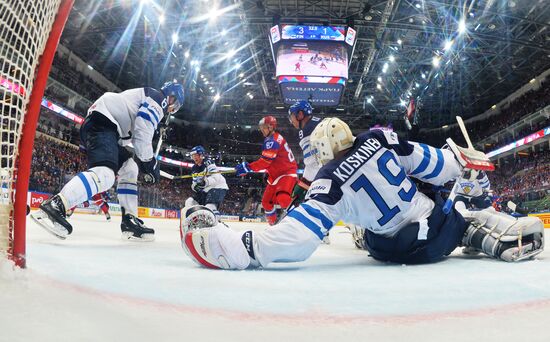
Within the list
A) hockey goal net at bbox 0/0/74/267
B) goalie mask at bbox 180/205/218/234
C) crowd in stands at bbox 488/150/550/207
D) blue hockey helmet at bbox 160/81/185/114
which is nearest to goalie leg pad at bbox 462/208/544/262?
goalie mask at bbox 180/205/218/234

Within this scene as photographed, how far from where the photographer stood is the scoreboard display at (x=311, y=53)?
1388 cm

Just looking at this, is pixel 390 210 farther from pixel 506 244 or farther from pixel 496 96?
pixel 496 96

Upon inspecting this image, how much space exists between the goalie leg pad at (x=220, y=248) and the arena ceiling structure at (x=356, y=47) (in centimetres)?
1325

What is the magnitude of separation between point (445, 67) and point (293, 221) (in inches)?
769

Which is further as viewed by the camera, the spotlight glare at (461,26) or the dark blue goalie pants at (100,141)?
the spotlight glare at (461,26)

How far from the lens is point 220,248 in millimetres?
1696

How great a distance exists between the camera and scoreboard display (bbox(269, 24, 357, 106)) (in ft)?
45.5

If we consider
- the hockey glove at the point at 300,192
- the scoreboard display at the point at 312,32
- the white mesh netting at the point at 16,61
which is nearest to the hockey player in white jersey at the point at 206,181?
the hockey glove at the point at 300,192

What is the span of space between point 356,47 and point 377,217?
1792cm

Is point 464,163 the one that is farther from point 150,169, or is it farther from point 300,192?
point 150,169

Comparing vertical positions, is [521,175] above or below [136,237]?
above

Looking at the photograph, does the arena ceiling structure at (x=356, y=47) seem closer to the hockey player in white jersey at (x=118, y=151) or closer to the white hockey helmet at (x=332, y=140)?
the hockey player in white jersey at (x=118, y=151)

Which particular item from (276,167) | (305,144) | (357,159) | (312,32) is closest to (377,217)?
(357,159)

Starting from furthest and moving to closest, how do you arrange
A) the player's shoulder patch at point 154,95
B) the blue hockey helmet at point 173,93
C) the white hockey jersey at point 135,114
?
the blue hockey helmet at point 173,93 < the player's shoulder patch at point 154,95 < the white hockey jersey at point 135,114
